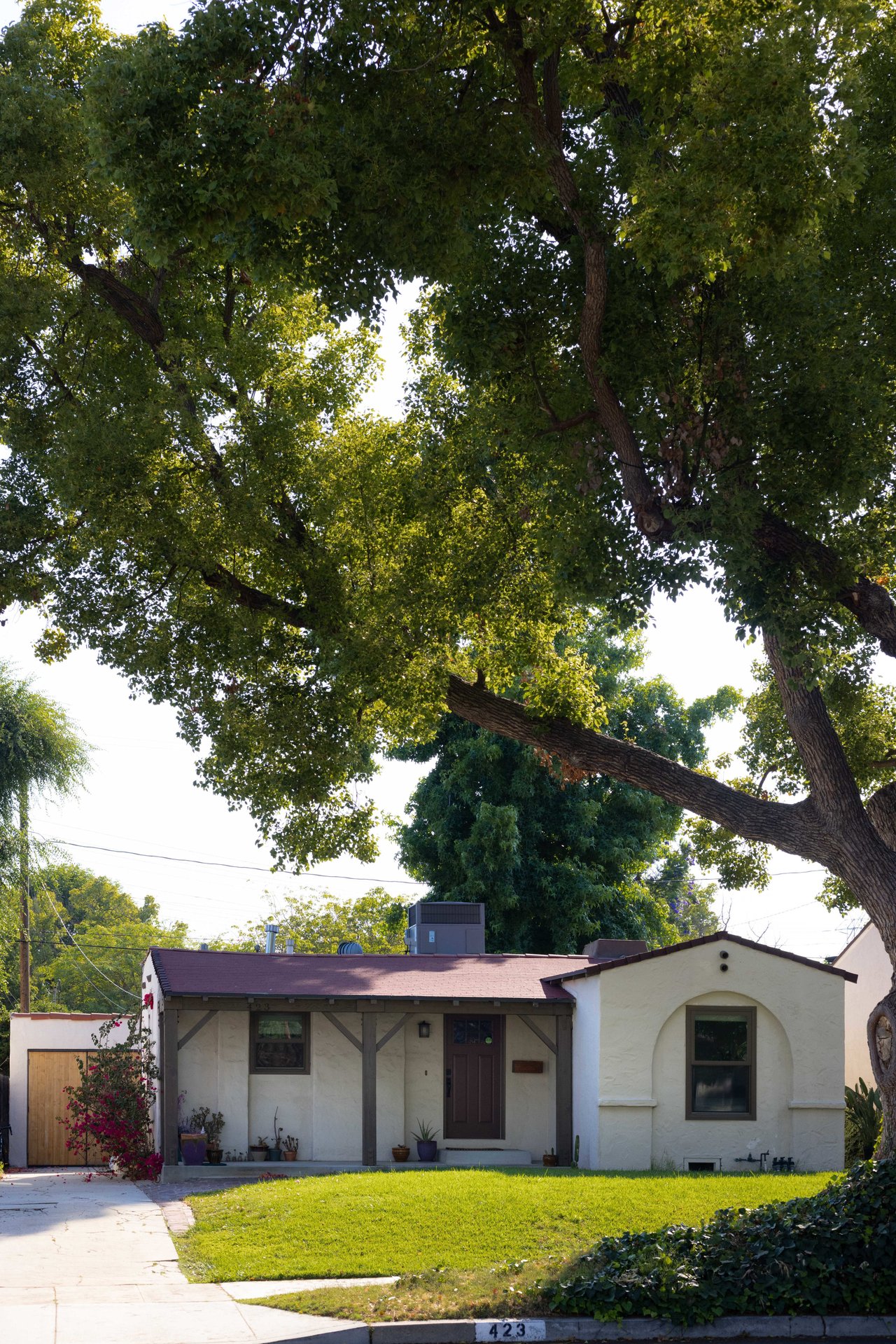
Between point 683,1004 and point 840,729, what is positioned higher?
point 840,729

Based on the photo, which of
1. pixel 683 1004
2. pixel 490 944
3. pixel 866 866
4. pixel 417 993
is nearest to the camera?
pixel 866 866

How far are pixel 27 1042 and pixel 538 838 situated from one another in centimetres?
1176

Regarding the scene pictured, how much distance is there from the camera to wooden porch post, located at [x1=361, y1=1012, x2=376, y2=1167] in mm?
20344

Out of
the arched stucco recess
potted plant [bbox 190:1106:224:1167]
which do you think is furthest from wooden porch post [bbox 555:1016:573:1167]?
potted plant [bbox 190:1106:224:1167]

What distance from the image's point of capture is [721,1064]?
19469mm

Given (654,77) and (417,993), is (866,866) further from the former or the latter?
(417,993)

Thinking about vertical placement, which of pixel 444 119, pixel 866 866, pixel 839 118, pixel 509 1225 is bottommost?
pixel 509 1225

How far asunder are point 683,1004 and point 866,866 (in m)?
8.53

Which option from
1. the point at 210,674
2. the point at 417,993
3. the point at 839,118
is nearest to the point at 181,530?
the point at 210,674

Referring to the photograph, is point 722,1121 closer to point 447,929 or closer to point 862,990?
point 862,990

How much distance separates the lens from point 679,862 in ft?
146

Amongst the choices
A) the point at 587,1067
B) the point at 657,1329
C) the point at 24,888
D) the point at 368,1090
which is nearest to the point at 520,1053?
the point at 587,1067

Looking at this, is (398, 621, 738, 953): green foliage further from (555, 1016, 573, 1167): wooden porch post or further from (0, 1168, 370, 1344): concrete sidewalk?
(0, 1168, 370, 1344): concrete sidewalk

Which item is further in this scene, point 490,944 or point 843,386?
point 490,944
